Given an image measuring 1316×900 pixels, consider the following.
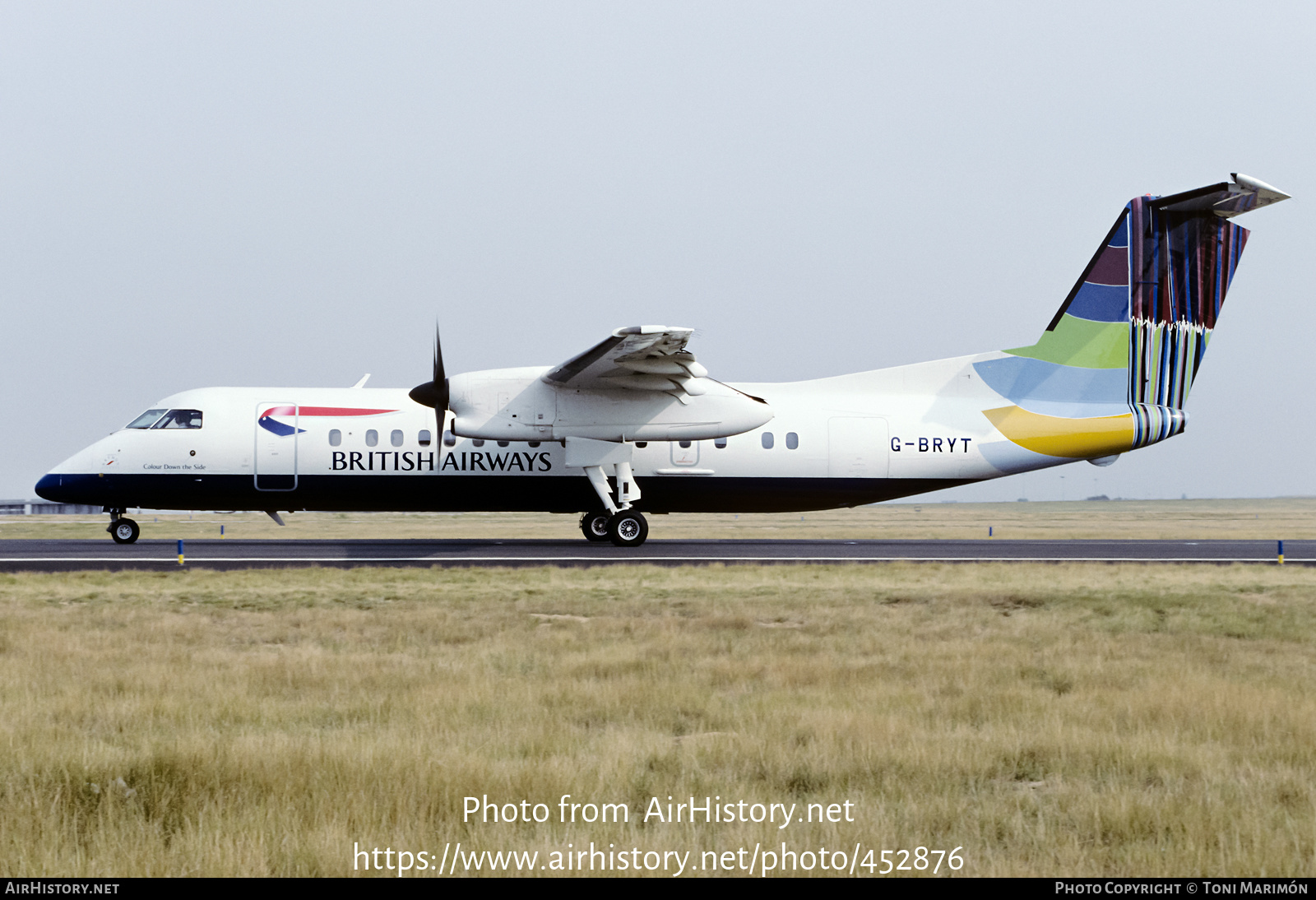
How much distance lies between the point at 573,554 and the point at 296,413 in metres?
7.32

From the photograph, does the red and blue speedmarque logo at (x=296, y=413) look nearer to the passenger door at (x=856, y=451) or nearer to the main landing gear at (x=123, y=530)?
the main landing gear at (x=123, y=530)

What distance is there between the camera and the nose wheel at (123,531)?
2452 centimetres

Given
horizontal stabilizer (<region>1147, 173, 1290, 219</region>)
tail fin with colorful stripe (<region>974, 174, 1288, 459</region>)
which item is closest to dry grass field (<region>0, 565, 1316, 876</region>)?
tail fin with colorful stripe (<region>974, 174, 1288, 459</region>)

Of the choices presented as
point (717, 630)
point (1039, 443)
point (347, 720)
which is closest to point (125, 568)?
point (717, 630)

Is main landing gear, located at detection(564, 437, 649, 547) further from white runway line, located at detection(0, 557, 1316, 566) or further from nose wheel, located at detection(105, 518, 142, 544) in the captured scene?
nose wheel, located at detection(105, 518, 142, 544)

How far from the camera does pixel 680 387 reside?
2158cm

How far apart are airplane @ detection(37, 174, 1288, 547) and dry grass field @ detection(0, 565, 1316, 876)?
8264 millimetres

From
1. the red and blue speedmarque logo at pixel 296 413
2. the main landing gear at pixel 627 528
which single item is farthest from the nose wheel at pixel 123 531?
the main landing gear at pixel 627 528

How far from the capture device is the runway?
20.0m

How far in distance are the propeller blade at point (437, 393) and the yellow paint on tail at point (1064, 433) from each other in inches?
512

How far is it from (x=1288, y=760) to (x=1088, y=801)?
6.08 ft

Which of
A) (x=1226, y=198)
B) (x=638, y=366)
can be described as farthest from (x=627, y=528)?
(x=1226, y=198)

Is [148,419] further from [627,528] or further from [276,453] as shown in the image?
[627,528]
